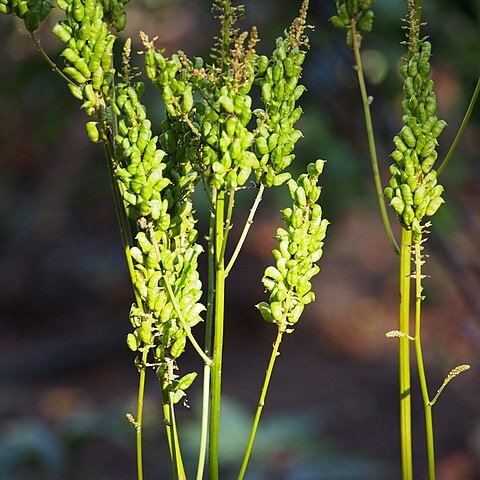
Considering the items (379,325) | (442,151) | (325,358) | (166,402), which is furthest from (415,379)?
(166,402)

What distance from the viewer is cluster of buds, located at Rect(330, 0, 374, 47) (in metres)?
0.72

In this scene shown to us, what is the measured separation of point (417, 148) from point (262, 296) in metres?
3.43

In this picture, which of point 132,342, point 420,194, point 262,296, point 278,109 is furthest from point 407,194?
point 262,296

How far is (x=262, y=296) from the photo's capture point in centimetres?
411

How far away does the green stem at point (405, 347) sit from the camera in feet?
2.35

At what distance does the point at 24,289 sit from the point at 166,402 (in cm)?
416

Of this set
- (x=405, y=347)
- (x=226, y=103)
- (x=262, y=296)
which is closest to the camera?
(x=226, y=103)

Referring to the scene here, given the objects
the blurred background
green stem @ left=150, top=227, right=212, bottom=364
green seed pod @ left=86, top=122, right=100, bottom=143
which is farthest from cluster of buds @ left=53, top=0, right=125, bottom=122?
the blurred background

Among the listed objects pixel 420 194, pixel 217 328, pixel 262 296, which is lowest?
pixel 217 328

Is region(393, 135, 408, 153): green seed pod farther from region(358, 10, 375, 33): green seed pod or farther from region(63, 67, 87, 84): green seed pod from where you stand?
region(63, 67, 87, 84): green seed pod

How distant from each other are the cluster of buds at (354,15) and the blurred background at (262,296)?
1024mm

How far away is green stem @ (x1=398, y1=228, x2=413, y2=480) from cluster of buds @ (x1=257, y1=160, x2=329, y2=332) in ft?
0.27

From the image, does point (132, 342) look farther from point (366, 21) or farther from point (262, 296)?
point (262, 296)

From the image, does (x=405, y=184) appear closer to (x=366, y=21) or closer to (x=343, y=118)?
(x=366, y=21)
